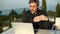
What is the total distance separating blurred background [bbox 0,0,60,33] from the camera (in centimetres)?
281

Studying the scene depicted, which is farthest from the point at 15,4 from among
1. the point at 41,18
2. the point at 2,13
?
the point at 41,18

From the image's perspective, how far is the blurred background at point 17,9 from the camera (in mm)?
Result: 2809

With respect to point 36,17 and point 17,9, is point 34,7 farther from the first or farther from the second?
point 17,9

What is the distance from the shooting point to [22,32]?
1.65 m

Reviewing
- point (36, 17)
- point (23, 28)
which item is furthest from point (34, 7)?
point (23, 28)

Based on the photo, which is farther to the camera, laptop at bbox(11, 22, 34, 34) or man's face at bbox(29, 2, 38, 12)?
man's face at bbox(29, 2, 38, 12)

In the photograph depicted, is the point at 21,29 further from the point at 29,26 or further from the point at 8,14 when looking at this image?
the point at 8,14

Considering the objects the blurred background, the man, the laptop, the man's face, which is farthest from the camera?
the blurred background

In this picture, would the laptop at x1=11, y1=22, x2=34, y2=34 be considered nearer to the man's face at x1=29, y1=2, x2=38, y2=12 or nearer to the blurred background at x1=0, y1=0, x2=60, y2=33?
the man's face at x1=29, y1=2, x2=38, y2=12

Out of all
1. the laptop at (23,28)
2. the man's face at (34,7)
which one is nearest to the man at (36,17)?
the man's face at (34,7)

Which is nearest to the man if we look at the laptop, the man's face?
the man's face

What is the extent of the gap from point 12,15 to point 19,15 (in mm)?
172

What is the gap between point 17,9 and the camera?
290cm

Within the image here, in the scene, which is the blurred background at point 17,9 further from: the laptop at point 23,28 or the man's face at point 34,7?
the laptop at point 23,28
